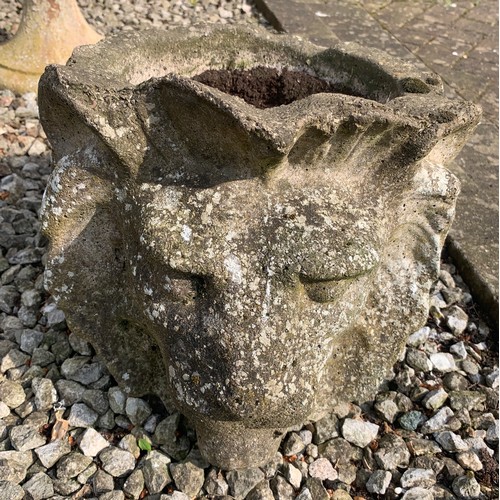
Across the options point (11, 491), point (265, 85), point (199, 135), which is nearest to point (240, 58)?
point (265, 85)

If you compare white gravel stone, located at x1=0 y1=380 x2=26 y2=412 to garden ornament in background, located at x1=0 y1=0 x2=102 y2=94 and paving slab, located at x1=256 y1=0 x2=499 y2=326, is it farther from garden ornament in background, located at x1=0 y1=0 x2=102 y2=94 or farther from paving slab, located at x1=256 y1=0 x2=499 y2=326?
garden ornament in background, located at x1=0 y1=0 x2=102 y2=94

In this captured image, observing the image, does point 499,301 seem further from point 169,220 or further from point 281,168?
point 169,220

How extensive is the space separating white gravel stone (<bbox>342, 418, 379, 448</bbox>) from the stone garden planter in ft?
1.01

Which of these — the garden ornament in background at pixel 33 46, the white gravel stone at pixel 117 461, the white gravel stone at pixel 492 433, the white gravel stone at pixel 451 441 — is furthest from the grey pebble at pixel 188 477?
the garden ornament in background at pixel 33 46

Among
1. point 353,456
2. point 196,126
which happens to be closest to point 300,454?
point 353,456

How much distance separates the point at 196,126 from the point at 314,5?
4.29 metres

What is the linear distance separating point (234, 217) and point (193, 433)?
0.81m

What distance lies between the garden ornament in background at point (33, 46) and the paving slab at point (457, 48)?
1.61 metres

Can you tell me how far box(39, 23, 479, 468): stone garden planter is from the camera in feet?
4.50

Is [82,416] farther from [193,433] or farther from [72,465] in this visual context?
[193,433]

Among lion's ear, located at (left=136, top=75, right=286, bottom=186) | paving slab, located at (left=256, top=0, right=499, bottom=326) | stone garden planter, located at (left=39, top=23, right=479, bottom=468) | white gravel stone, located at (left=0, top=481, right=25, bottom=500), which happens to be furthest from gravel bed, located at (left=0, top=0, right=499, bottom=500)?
lion's ear, located at (left=136, top=75, right=286, bottom=186)

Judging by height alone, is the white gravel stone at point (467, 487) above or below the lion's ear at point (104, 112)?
below

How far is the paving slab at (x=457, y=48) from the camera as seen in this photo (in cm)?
291

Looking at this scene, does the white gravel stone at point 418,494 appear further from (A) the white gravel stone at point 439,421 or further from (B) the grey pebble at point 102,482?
(B) the grey pebble at point 102,482
